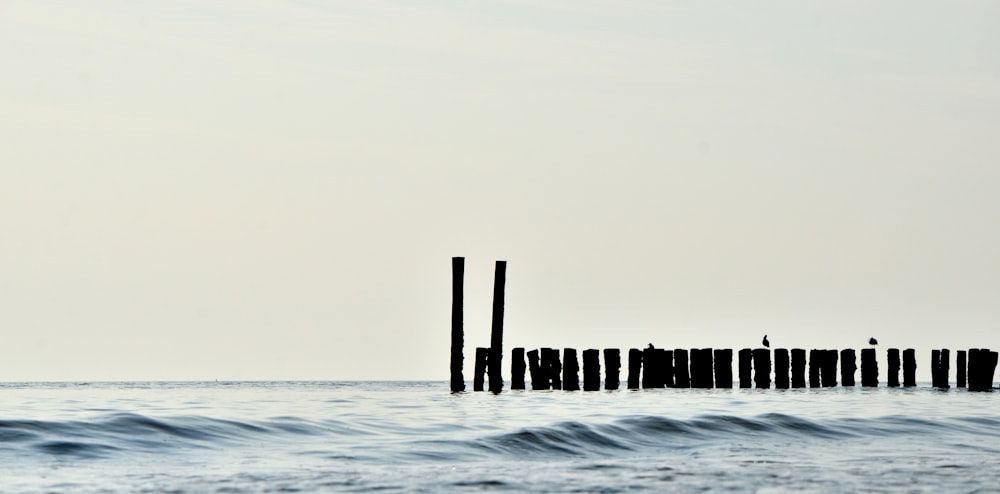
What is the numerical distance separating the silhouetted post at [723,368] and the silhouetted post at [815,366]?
6.92 ft

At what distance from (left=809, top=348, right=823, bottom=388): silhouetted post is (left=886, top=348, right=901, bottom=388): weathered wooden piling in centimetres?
164

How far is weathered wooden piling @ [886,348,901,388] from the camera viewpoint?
34625 millimetres

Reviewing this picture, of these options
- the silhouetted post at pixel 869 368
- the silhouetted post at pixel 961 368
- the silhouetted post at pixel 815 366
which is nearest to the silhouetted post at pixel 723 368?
the silhouetted post at pixel 815 366

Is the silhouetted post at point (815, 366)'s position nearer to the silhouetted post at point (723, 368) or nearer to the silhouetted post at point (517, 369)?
the silhouetted post at point (723, 368)

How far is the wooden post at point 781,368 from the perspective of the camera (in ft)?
111

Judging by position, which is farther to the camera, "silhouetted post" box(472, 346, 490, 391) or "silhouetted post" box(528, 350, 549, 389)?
"silhouetted post" box(528, 350, 549, 389)

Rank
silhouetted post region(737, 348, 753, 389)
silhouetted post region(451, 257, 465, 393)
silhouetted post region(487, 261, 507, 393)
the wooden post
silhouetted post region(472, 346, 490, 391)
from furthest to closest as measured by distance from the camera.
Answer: silhouetted post region(737, 348, 753, 389) → the wooden post → silhouetted post region(472, 346, 490, 391) → silhouetted post region(487, 261, 507, 393) → silhouetted post region(451, 257, 465, 393)

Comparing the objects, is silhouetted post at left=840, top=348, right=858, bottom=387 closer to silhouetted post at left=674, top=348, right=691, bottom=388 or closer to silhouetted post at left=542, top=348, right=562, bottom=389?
silhouetted post at left=674, top=348, right=691, bottom=388

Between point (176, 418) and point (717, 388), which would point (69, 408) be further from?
point (717, 388)

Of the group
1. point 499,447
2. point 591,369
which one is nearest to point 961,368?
point 591,369

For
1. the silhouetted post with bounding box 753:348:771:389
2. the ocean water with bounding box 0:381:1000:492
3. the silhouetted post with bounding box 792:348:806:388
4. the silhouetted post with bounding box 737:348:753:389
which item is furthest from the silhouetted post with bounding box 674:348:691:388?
the ocean water with bounding box 0:381:1000:492

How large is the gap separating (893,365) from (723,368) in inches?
181

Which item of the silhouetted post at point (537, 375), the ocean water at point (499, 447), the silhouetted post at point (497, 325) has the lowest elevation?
the ocean water at point (499, 447)

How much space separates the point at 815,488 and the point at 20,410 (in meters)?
12.5
